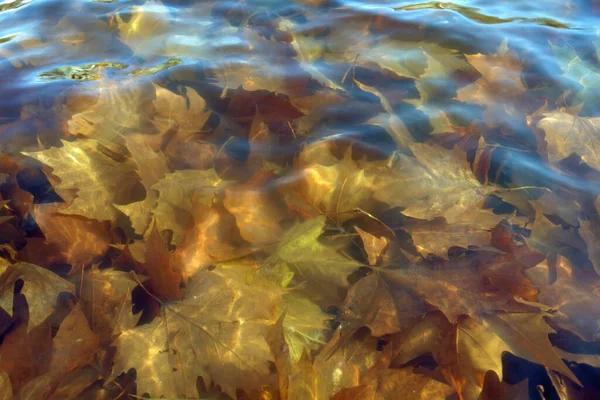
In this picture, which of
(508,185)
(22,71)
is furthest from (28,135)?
(508,185)

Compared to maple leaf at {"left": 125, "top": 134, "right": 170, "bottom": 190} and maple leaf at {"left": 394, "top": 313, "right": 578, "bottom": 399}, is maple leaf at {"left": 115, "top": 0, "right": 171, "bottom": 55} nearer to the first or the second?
maple leaf at {"left": 125, "top": 134, "right": 170, "bottom": 190}

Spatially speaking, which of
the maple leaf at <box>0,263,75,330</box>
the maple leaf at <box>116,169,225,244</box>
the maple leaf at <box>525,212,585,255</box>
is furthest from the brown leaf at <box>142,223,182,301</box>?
the maple leaf at <box>525,212,585,255</box>

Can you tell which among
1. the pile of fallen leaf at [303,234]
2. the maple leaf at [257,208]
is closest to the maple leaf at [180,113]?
the pile of fallen leaf at [303,234]

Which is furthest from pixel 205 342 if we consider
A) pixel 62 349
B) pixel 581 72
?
pixel 581 72

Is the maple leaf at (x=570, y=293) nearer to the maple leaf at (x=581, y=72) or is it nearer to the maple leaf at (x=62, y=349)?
→ the maple leaf at (x=581, y=72)

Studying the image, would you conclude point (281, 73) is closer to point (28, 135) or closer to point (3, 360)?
point (28, 135)

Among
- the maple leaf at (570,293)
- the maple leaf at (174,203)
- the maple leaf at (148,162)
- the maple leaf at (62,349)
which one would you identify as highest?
the maple leaf at (148,162)

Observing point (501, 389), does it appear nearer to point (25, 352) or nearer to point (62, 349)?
point (62, 349)

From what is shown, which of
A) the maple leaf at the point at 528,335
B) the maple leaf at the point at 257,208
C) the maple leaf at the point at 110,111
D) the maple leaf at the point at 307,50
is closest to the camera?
the maple leaf at the point at 528,335
